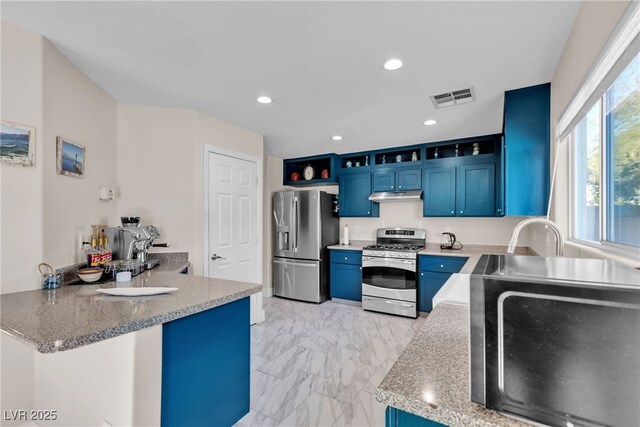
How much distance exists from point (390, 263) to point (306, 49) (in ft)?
9.61

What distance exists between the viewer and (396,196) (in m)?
4.16

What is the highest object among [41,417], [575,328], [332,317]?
[575,328]

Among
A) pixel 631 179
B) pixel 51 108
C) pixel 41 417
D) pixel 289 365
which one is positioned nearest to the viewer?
pixel 631 179

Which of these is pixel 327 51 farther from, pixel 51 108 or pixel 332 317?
pixel 332 317

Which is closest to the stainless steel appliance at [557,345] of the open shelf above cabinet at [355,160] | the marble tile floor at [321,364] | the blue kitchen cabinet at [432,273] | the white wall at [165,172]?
the marble tile floor at [321,364]

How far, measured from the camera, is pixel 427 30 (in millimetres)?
1630

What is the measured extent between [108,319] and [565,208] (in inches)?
107

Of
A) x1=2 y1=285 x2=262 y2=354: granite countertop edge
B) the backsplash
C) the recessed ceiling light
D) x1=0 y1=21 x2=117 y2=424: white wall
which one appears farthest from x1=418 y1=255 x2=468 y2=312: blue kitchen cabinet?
x1=0 y1=21 x2=117 y2=424: white wall

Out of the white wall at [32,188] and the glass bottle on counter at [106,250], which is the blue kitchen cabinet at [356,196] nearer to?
the glass bottle on counter at [106,250]

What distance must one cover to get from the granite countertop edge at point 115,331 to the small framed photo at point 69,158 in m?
1.22

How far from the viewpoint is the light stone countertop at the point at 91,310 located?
1068 mm

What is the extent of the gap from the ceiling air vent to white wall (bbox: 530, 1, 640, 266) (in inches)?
22.3

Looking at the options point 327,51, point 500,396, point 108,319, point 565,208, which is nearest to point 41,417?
point 108,319

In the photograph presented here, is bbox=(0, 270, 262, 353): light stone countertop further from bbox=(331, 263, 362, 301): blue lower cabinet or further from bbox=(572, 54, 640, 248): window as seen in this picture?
bbox=(331, 263, 362, 301): blue lower cabinet
